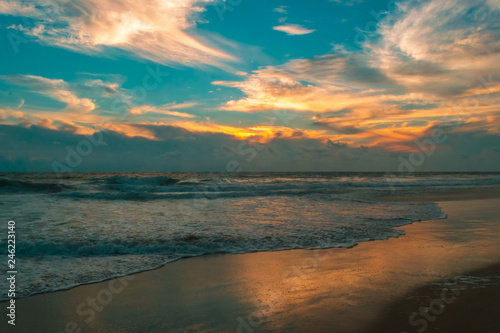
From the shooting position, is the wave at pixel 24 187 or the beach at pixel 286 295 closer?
the beach at pixel 286 295

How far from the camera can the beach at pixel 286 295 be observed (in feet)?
13.7

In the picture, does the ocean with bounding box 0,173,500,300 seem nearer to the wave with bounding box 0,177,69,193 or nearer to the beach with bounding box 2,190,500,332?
the beach with bounding box 2,190,500,332

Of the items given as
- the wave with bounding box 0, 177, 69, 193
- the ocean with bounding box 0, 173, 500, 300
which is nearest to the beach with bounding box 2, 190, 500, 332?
the ocean with bounding box 0, 173, 500, 300

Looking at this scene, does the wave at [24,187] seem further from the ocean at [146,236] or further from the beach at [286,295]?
the beach at [286,295]

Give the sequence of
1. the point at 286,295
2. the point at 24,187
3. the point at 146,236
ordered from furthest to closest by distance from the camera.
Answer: the point at 24,187 → the point at 146,236 → the point at 286,295

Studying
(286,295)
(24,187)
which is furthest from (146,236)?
(24,187)

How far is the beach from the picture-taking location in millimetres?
4180

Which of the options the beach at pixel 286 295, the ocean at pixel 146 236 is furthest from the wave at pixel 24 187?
the beach at pixel 286 295

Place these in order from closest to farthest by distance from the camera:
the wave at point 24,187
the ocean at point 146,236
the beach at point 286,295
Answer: the beach at point 286,295 → the ocean at point 146,236 → the wave at point 24,187

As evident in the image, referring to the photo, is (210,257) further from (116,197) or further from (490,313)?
(116,197)

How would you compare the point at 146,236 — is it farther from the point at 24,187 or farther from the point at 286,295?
the point at 24,187

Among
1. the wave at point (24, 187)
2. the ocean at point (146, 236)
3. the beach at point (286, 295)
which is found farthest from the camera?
the wave at point (24, 187)

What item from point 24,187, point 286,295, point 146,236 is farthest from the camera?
point 24,187

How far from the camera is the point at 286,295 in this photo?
5.04 meters
